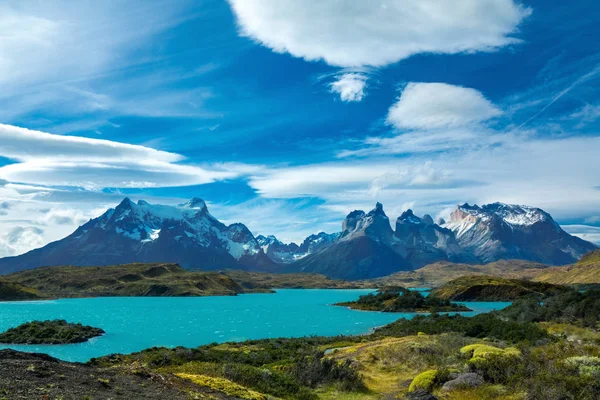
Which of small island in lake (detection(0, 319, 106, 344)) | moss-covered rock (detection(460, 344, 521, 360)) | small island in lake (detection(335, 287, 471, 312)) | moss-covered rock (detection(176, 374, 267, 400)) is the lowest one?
small island in lake (detection(335, 287, 471, 312))

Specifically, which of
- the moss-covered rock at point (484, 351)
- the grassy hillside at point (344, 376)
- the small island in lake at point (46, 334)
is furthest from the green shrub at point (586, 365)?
the small island in lake at point (46, 334)

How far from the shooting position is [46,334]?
89938 mm

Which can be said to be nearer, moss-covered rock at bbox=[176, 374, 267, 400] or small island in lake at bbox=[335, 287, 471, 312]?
moss-covered rock at bbox=[176, 374, 267, 400]

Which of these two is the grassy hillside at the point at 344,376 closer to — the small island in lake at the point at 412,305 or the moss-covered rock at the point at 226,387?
the moss-covered rock at the point at 226,387

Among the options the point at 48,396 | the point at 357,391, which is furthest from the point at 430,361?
the point at 48,396

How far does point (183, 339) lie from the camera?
310 feet

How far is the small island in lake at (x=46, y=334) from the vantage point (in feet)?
285

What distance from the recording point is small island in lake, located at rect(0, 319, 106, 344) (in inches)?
3423

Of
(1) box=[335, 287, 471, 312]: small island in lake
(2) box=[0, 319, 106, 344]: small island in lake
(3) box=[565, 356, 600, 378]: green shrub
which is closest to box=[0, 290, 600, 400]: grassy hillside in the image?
(3) box=[565, 356, 600, 378]: green shrub

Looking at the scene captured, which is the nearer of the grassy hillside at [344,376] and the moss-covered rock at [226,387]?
the grassy hillside at [344,376]

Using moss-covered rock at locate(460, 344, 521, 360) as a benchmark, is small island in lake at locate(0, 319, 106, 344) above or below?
below

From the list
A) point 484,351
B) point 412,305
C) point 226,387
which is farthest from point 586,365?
point 412,305

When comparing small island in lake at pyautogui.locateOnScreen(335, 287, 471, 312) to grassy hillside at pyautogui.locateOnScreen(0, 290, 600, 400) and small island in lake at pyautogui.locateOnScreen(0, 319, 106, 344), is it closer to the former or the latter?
small island in lake at pyautogui.locateOnScreen(0, 319, 106, 344)

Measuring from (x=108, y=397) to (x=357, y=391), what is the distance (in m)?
20.6
